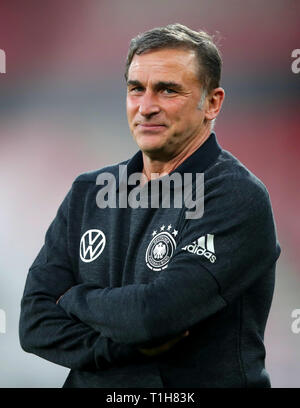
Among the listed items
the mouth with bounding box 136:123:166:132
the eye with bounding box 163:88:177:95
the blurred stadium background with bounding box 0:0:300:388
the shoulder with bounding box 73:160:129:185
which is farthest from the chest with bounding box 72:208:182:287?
the blurred stadium background with bounding box 0:0:300:388

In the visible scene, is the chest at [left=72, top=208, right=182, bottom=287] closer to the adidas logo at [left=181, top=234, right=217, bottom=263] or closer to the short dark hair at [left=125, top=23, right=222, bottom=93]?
the adidas logo at [left=181, top=234, right=217, bottom=263]

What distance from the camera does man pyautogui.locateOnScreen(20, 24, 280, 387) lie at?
1552 millimetres

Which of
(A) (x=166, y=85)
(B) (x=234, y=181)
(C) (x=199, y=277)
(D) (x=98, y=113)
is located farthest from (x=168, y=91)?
(D) (x=98, y=113)

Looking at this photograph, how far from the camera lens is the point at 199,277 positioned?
154cm

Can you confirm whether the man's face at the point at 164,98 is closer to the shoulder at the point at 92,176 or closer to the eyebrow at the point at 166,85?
the eyebrow at the point at 166,85

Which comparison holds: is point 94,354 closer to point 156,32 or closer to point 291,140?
point 156,32

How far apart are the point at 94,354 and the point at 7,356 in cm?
154

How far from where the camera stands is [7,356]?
3.01 meters

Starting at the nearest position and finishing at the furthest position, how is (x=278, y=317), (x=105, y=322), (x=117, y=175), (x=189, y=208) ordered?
(x=105, y=322), (x=189, y=208), (x=117, y=175), (x=278, y=317)

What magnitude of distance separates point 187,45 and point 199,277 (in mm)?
716

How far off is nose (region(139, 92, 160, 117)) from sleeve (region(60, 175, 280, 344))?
314mm

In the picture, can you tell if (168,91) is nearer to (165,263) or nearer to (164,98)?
(164,98)

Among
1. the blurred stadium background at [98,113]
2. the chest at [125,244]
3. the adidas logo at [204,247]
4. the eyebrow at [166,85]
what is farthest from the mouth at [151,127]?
the blurred stadium background at [98,113]

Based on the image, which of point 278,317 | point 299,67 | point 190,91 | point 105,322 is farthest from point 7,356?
point 299,67
